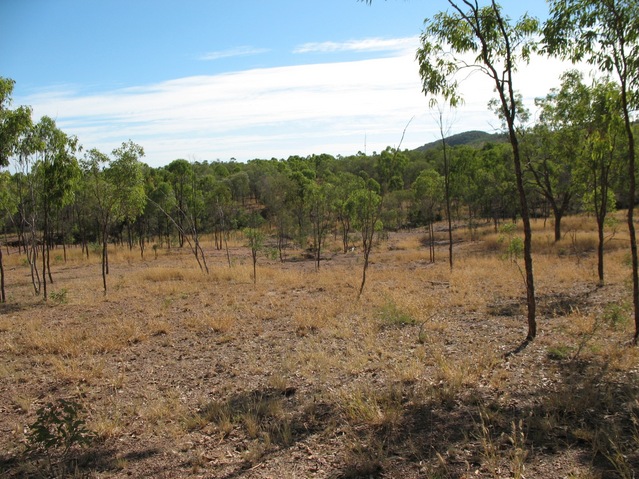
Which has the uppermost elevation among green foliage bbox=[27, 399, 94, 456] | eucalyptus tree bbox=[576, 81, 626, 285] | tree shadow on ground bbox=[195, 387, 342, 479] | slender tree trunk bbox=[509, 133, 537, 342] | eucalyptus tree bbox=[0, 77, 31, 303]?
eucalyptus tree bbox=[0, 77, 31, 303]

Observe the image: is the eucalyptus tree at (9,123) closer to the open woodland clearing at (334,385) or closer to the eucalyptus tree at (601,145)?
the open woodland clearing at (334,385)

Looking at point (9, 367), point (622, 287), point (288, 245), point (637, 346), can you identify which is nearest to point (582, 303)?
point (622, 287)

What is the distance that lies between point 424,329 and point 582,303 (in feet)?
15.5

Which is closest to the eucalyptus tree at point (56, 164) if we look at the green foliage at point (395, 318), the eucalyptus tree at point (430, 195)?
the green foliage at point (395, 318)

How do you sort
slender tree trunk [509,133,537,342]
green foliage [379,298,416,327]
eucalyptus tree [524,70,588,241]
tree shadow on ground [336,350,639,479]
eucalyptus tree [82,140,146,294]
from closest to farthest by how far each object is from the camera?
tree shadow on ground [336,350,639,479], slender tree trunk [509,133,537,342], green foliage [379,298,416,327], eucalyptus tree [524,70,588,241], eucalyptus tree [82,140,146,294]

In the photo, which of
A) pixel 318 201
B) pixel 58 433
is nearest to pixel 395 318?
pixel 58 433

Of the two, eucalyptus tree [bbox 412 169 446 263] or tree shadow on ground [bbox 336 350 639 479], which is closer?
tree shadow on ground [bbox 336 350 639 479]

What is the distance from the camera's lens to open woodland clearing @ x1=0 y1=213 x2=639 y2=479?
4.70m

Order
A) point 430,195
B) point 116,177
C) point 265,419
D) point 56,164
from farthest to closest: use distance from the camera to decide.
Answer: point 430,195 → point 116,177 → point 56,164 → point 265,419

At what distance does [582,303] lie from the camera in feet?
37.1

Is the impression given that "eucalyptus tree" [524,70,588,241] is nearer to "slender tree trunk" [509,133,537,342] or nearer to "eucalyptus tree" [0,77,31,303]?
"slender tree trunk" [509,133,537,342]

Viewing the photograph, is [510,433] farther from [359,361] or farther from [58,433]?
[58,433]

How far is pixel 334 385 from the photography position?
683 centimetres

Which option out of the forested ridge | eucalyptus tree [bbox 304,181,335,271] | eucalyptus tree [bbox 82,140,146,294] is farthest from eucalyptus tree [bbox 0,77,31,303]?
eucalyptus tree [bbox 304,181,335,271]
